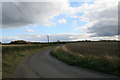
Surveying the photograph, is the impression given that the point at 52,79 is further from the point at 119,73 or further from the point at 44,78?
the point at 119,73

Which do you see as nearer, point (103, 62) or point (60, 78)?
point (60, 78)

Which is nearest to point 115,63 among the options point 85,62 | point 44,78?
point 85,62

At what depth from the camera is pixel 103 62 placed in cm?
1054

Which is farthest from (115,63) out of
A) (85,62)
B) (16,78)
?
(16,78)

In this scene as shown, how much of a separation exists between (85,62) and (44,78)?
17.1 feet

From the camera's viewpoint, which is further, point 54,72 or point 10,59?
point 10,59

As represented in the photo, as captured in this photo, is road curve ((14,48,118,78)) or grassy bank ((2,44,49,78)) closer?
road curve ((14,48,118,78))

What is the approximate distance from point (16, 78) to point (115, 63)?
22.6 ft

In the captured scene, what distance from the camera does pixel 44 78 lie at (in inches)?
302

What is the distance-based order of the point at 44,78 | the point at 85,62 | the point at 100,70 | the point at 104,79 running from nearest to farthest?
the point at 104,79
the point at 44,78
the point at 100,70
the point at 85,62

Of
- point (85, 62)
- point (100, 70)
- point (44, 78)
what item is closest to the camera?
point (44, 78)

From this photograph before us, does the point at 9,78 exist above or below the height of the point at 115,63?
below

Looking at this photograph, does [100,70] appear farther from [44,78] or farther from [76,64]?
[44,78]

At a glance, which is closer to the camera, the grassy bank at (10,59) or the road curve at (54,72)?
the road curve at (54,72)
